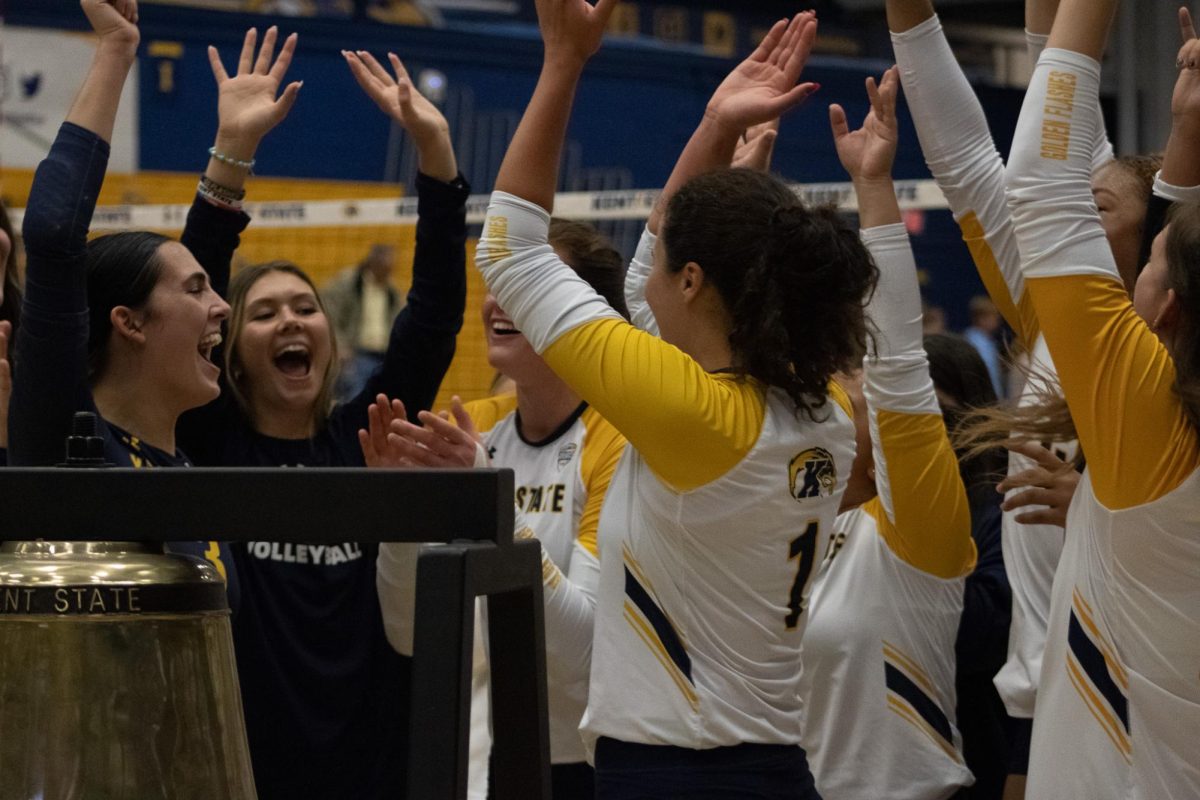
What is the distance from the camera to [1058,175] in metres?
2.19

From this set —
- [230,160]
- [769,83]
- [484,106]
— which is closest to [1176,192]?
[769,83]

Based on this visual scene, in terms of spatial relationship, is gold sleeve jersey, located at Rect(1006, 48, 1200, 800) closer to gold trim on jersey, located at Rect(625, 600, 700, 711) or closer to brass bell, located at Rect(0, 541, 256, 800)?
gold trim on jersey, located at Rect(625, 600, 700, 711)

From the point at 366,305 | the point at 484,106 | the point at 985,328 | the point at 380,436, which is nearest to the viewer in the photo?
the point at 380,436

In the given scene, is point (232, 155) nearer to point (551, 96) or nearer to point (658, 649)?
point (551, 96)

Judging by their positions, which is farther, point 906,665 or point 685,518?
point 906,665

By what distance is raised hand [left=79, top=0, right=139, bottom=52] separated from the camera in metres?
2.00

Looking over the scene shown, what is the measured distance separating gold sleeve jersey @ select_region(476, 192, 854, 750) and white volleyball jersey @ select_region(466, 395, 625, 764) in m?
0.61

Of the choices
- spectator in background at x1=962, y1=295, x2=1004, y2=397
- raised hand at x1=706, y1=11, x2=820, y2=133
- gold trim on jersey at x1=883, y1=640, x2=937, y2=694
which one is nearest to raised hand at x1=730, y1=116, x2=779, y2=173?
raised hand at x1=706, y1=11, x2=820, y2=133

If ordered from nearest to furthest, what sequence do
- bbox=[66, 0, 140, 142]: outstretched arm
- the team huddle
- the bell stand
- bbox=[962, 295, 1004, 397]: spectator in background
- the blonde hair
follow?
the bell stand
bbox=[66, 0, 140, 142]: outstretched arm
the team huddle
the blonde hair
bbox=[962, 295, 1004, 397]: spectator in background

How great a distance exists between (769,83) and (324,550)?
1.37 m

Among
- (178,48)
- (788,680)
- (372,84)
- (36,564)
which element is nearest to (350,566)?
(372,84)

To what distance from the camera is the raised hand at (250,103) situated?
3.24m

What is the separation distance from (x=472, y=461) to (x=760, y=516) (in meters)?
0.45

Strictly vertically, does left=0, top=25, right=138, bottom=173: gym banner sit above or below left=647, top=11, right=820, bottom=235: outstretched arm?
above
